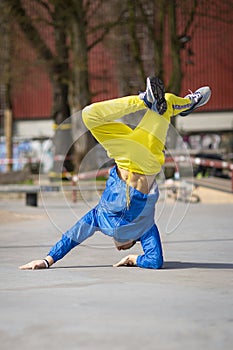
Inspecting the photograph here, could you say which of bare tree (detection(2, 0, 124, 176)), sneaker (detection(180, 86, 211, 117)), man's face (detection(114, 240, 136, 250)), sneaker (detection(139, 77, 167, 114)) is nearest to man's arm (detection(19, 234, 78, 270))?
man's face (detection(114, 240, 136, 250))

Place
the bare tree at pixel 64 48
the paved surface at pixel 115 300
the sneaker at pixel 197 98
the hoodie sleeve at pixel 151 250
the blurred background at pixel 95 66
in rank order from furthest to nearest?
the blurred background at pixel 95 66 < the bare tree at pixel 64 48 < the sneaker at pixel 197 98 < the hoodie sleeve at pixel 151 250 < the paved surface at pixel 115 300

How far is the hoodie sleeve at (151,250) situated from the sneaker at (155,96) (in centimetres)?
117

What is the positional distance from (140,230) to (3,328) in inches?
132

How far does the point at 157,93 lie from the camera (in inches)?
366

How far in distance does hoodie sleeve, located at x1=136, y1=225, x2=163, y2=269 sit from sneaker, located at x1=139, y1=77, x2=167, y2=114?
117 cm

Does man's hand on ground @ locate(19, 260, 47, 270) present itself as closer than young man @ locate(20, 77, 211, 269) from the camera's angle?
No

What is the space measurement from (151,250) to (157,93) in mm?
1525

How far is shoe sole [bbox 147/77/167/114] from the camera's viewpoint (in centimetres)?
927

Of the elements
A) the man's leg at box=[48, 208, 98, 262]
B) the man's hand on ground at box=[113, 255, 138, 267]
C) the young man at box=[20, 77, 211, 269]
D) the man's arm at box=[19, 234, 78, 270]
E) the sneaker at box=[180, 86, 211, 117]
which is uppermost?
the sneaker at box=[180, 86, 211, 117]

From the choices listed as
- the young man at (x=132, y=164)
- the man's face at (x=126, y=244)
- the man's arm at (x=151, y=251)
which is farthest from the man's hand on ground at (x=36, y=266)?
the man's arm at (x=151, y=251)

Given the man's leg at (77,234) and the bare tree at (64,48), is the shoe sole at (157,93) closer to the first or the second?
the man's leg at (77,234)

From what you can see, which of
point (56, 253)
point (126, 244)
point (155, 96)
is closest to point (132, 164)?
point (155, 96)

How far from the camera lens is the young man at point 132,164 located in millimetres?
9414

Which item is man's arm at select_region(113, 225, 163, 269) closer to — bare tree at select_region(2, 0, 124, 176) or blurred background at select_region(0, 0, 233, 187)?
blurred background at select_region(0, 0, 233, 187)
